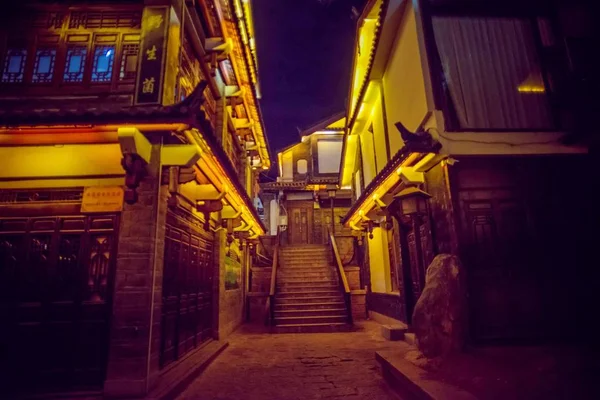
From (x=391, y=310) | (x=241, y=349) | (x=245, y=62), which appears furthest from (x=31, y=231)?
(x=391, y=310)

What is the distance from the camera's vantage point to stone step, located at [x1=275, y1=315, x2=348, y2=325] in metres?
11.6

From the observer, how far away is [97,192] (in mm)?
5547

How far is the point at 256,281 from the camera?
54.8 feet

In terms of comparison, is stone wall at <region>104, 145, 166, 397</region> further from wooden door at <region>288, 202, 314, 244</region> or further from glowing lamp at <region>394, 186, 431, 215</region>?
wooden door at <region>288, 202, 314, 244</region>

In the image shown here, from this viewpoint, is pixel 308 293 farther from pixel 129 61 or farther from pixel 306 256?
pixel 129 61

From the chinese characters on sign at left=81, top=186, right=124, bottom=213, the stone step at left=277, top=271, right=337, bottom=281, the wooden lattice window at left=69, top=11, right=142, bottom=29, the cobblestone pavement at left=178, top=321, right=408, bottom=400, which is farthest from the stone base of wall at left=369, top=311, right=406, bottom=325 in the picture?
the wooden lattice window at left=69, top=11, right=142, bottom=29

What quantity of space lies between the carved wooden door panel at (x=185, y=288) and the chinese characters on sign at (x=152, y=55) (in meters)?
2.32

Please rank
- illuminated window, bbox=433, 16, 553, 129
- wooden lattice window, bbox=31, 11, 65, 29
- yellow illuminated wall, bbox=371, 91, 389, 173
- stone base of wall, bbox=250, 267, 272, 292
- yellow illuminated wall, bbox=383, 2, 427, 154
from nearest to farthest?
wooden lattice window, bbox=31, 11, 65, 29
illuminated window, bbox=433, 16, 553, 129
yellow illuminated wall, bbox=383, 2, 427, 154
yellow illuminated wall, bbox=371, 91, 389, 173
stone base of wall, bbox=250, 267, 272, 292

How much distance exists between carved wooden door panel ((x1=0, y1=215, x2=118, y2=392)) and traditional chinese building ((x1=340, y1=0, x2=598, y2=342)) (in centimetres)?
624

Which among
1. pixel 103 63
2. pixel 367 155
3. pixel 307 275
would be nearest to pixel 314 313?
pixel 307 275

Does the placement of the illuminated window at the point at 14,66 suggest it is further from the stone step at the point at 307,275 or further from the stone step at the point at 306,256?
the stone step at the point at 306,256

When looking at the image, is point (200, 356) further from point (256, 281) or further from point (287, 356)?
point (256, 281)

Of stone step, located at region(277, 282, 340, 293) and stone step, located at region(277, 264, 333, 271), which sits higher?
stone step, located at region(277, 264, 333, 271)

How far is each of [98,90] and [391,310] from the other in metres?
10.8
